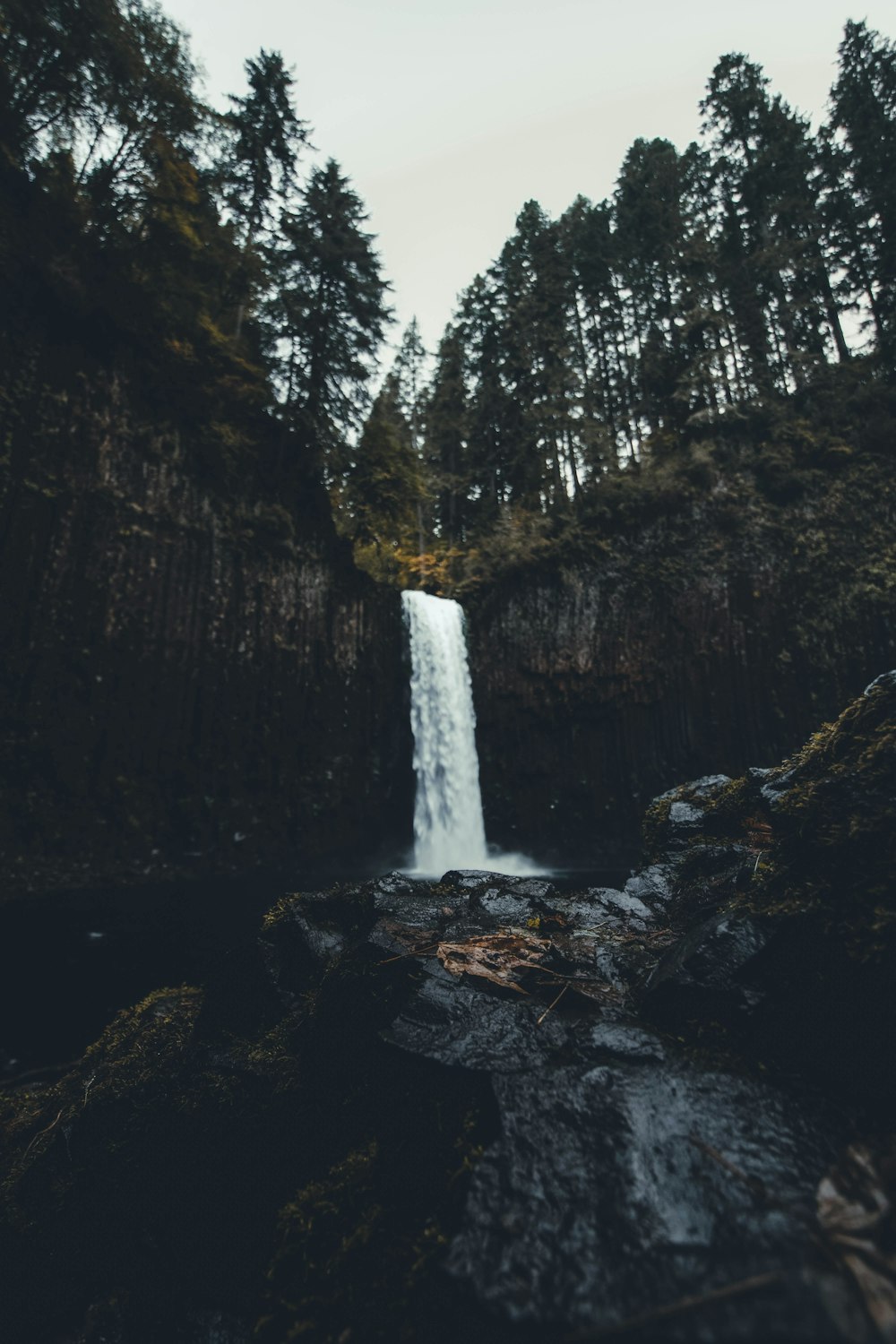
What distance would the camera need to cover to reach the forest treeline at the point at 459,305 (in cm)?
1132

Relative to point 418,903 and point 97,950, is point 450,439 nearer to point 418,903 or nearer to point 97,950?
point 97,950

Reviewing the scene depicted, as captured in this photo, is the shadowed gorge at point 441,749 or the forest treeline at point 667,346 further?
the forest treeline at point 667,346

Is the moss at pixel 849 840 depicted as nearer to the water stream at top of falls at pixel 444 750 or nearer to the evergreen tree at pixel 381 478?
the water stream at top of falls at pixel 444 750

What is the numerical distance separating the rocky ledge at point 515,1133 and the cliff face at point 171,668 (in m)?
8.14

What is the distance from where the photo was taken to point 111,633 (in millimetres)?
11172

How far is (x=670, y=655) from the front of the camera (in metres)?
16.5

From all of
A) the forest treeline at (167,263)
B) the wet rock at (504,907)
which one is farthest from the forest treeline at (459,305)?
the wet rock at (504,907)

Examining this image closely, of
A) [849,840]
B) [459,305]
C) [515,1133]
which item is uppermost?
[459,305]

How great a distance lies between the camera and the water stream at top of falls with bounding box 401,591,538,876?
16.0 meters

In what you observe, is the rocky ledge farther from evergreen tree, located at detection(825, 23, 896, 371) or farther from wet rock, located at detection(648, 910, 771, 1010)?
evergreen tree, located at detection(825, 23, 896, 371)

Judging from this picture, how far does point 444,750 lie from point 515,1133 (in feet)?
48.9

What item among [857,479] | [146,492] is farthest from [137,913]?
[857,479]

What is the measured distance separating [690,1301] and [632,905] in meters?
3.22

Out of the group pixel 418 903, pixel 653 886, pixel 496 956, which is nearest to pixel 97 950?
pixel 418 903
